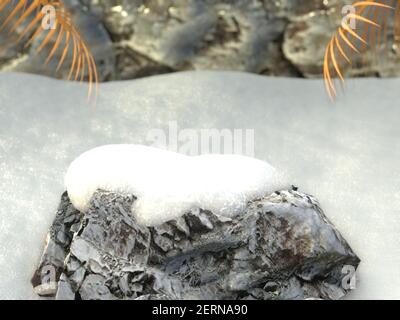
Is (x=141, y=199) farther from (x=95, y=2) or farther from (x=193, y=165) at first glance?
(x=95, y=2)

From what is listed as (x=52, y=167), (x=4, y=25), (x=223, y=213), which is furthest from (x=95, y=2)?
(x=223, y=213)

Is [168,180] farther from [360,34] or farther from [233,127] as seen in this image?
[360,34]

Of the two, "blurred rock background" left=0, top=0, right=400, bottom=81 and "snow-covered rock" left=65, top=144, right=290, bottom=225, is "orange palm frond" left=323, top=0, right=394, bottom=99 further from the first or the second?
"snow-covered rock" left=65, top=144, right=290, bottom=225

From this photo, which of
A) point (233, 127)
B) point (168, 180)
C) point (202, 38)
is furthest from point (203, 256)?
point (202, 38)

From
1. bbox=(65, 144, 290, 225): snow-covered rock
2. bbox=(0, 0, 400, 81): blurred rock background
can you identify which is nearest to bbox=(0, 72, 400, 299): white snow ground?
bbox=(0, 0, 400, 81): blurred rock background

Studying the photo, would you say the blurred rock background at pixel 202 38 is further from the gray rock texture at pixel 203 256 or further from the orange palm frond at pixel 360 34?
the gray rock texture at pixel 203 256

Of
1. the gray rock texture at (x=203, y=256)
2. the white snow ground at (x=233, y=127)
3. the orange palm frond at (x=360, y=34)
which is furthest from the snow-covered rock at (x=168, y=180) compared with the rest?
the orange palm frond at (x=360, y=34)

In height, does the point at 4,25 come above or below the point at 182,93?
above
